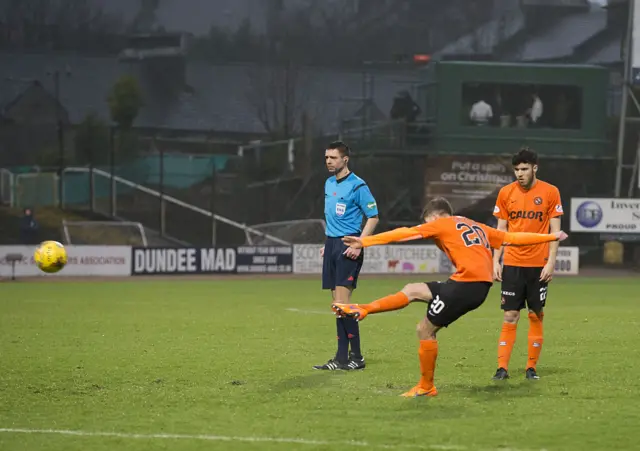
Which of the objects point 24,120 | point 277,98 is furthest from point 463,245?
point 24,120

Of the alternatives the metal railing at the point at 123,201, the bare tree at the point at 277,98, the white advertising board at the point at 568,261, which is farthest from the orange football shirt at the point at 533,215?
the bare tree at the point at 277,98

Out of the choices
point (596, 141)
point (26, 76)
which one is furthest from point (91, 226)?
point (596, 141)

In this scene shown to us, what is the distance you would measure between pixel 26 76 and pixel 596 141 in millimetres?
22365

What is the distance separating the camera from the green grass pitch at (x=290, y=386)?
7895 millimetres

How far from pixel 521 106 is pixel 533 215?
98.5 ft

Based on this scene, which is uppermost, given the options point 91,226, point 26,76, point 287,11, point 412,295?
point 287,11

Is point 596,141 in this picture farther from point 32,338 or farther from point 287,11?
point 32,338

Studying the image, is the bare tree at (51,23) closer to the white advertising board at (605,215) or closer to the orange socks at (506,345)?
the white advertising board at (605,215)

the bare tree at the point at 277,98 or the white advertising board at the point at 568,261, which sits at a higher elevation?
the bare tree at the point at 277,98

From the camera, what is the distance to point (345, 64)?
152 feet

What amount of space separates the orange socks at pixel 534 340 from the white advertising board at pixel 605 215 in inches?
1053

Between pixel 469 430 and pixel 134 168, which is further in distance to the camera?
pixel 134 168

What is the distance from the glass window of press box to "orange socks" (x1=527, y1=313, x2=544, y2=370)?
2925 centimetres

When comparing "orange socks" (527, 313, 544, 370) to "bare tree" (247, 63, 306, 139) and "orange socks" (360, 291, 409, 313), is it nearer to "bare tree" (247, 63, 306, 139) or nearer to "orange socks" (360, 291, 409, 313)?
"orange socks" (360, 291, 409, 313)
